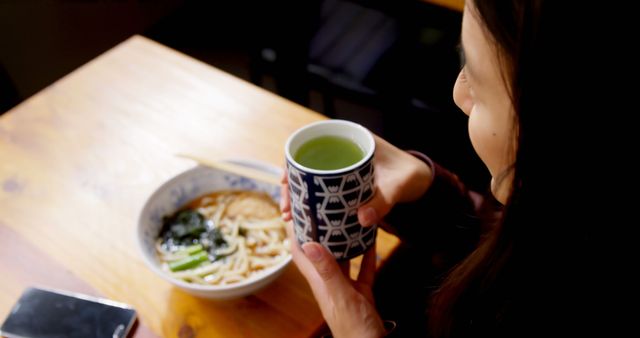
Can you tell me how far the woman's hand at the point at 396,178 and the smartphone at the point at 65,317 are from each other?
299 mm

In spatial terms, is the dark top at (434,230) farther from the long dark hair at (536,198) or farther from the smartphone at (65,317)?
the smartphone at (65,317)

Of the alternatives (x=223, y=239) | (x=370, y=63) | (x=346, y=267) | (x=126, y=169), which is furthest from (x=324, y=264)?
(x=370, y=63)

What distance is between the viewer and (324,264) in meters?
0.81

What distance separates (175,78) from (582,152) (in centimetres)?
99

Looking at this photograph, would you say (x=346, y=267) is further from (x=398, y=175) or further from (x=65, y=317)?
(x=65, y=317)

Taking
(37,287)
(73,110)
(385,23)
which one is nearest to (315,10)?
(385,23)

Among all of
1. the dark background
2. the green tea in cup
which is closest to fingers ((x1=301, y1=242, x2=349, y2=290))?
the green tea in cup

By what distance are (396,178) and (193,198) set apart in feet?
1.19

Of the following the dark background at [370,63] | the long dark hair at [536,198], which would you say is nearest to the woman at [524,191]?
the long dark hair at [536,198]

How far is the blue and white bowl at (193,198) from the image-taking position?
831 millimetres

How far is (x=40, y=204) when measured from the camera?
105cm

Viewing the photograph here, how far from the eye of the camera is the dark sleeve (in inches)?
40.3

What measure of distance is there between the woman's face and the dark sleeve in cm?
35

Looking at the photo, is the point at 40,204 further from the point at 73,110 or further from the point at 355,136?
the point at 355,136
